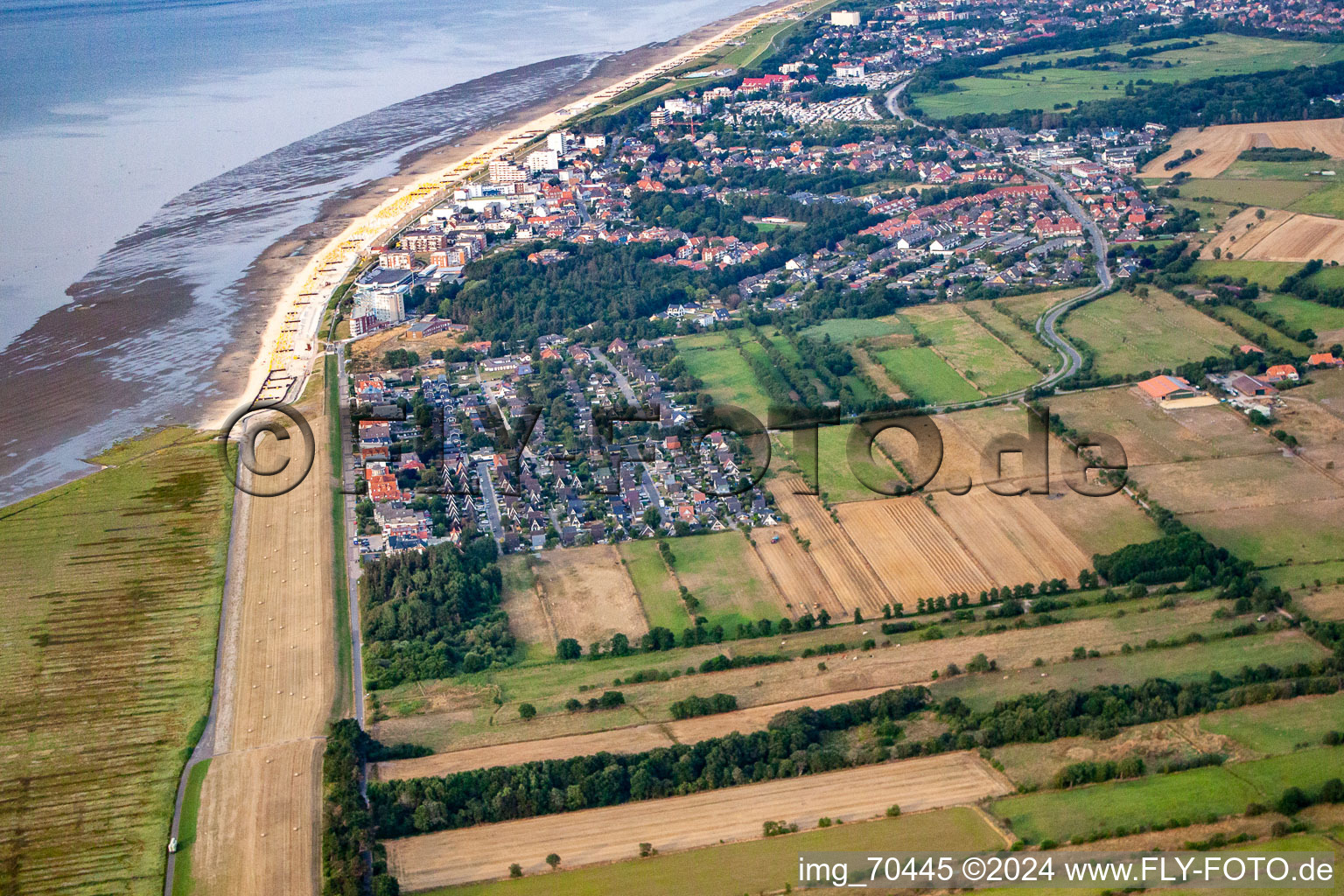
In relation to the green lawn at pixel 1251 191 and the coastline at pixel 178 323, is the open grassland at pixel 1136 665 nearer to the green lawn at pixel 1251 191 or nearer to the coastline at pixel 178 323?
the coastline at pixel 178 323

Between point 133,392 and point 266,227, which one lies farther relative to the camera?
point 266,227

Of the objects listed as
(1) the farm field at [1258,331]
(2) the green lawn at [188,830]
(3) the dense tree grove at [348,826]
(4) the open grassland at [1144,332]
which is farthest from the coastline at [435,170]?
(1) the farm field at [1258,331]

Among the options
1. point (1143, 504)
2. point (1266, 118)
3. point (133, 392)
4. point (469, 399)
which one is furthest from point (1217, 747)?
point (1266, 118)

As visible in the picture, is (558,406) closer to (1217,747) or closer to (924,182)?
(1217,747)

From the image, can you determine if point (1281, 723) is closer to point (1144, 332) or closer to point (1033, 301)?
point (1144, 332)

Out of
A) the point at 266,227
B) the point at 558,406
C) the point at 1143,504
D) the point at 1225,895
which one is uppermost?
the point at 266,227

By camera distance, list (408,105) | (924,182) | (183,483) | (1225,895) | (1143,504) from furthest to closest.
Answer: (408,105) < (924,182) < (183,483) < (1143,504) < (1225,895)
